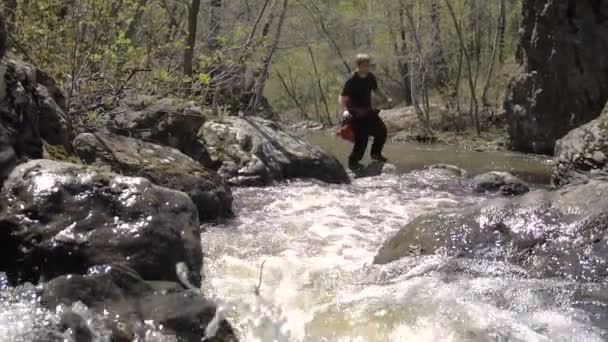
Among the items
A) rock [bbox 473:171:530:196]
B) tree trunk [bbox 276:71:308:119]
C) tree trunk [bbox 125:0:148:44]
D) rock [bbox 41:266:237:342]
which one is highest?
tree trunk [bbox 125:0:148:44]

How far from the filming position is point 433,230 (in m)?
5.65

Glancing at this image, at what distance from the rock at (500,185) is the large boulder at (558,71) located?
6.85 metres

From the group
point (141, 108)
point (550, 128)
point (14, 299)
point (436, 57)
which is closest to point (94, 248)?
point (14, 299)

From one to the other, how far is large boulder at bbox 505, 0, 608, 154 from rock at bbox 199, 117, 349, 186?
7.90 metres

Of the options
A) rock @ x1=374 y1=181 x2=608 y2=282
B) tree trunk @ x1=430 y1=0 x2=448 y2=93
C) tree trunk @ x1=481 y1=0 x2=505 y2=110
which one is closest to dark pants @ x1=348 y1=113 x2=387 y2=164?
rock @ x1=374 y1=181 x2=608 y2=282

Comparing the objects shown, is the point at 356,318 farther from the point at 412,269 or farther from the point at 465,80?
the point at 465,80

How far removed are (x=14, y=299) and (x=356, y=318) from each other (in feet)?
6.29

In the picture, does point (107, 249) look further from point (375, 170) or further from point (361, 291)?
point (375, 170)

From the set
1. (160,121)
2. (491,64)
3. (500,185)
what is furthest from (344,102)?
(491,64)

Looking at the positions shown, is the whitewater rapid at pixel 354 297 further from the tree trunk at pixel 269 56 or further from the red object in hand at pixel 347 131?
the tree trunk at pixel 269 56

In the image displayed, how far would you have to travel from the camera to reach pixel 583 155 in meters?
9.43

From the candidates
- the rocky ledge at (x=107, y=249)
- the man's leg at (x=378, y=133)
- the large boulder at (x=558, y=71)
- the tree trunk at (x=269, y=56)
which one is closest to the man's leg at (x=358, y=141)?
the man's leg at (x=378, y=133)

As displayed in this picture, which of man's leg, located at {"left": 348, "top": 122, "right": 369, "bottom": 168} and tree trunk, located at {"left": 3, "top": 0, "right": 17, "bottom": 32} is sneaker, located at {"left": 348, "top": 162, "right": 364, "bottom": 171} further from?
tree trunk, located at {"left": 3, "top": 0, "right": 17, "bottom": 32}

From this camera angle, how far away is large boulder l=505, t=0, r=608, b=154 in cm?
1575
